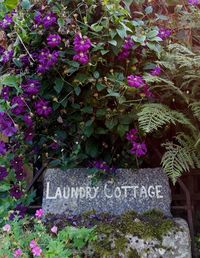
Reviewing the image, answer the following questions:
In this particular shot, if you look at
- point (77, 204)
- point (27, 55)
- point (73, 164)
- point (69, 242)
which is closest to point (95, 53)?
point (27, 55)

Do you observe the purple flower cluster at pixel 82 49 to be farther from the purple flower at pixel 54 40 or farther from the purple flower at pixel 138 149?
the purple flower at pixel 138 149

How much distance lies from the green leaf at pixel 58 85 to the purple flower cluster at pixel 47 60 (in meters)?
0.08

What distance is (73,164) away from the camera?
8.00 ft

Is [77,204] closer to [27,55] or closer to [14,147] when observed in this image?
[14,147]

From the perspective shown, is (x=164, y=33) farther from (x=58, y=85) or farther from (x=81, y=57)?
(x=58, y=85)

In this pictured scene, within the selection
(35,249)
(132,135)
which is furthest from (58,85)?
(35,249)

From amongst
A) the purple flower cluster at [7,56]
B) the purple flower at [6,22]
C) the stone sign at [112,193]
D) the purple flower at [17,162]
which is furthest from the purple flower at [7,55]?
the stone sign at [112,193]

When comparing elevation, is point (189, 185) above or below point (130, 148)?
below

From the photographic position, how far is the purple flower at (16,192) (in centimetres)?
260

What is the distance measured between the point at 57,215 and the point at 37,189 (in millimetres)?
606

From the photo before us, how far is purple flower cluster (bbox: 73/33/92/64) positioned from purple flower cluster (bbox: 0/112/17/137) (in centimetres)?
51

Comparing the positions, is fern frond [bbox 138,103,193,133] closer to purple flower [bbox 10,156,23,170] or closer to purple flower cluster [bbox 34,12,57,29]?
purple flower cluster [bbox 34,12,57,29]

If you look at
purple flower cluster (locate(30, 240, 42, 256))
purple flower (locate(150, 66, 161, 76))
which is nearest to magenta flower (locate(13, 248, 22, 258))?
purple flower cluster (locate(30, 240, 42, 256))

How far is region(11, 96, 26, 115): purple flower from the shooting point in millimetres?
2402
